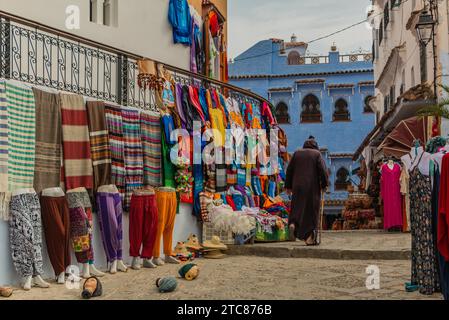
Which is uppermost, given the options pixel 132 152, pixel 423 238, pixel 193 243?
pixel 132 152

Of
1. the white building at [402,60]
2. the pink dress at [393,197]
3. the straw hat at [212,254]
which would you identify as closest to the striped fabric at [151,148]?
the straw hat at [212,254]

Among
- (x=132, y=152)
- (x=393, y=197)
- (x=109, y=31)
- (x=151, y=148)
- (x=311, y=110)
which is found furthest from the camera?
(x=311, y=110)

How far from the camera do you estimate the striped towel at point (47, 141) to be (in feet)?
28.1

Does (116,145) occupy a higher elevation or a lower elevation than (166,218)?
higher

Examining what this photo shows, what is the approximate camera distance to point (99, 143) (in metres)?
9.55

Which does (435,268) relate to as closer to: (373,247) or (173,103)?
(373,247)

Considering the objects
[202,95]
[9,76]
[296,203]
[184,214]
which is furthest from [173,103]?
[9,76]

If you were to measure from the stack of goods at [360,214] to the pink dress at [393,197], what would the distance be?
2758mm

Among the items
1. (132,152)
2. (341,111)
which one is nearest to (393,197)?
(132,152)

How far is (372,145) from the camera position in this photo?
24.9 metres

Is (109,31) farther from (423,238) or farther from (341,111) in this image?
(341,111)

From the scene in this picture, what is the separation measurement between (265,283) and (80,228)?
94.1 inches

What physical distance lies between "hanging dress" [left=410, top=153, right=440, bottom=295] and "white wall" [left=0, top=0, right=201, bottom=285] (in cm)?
430
